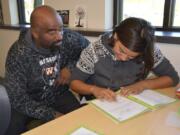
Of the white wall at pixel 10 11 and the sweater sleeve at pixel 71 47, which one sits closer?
the sweater sleeve at pixel 71 47

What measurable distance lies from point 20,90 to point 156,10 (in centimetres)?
133

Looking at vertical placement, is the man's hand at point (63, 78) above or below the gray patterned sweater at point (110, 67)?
below

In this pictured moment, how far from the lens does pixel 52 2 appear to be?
2545 millimetres

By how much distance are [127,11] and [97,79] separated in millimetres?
1015

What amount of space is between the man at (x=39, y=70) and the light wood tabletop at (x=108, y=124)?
0.39m

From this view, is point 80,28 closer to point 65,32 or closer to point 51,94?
point 65,32

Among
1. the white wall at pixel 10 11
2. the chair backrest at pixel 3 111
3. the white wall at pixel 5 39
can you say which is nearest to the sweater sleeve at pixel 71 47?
the chair backrest at pixel 3 111

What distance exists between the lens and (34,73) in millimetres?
1489

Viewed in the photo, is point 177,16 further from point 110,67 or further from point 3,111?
point 3,111

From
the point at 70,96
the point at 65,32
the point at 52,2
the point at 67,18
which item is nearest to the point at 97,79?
the point at 70,96

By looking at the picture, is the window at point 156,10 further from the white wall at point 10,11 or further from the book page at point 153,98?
the white wall at point 10,11

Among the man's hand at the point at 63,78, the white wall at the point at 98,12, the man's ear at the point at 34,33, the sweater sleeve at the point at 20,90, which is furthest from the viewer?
the white wall at the point at 98,12

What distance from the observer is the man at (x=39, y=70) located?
1.41m

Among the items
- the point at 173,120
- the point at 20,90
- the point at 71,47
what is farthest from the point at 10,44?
the point at 173,120
